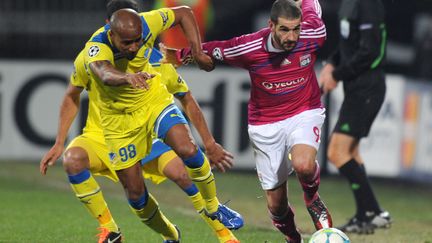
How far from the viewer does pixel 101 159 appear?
888cm

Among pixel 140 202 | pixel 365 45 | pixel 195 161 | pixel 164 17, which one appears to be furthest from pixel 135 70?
pixel 365 45

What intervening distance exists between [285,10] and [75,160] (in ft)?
6.90

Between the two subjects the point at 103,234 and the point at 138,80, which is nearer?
the point at 138,80

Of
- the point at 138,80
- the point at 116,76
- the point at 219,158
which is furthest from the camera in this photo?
the point at 219,158

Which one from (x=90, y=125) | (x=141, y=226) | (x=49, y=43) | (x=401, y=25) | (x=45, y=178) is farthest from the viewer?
(x=401, y=25)

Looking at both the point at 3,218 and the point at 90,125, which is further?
the point at 3,218

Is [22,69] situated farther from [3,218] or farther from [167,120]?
[167,120]

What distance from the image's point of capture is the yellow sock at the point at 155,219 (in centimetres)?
830

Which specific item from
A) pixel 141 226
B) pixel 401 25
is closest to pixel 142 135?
pixel 141 226

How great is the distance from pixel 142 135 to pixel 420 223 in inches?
174

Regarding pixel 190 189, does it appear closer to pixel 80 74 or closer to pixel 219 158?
pixel 219 158

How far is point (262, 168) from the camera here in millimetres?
8562

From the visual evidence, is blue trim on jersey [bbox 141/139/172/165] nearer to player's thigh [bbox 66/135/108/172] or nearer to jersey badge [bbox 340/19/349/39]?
player's thigh [bbox 66/135/108/172]

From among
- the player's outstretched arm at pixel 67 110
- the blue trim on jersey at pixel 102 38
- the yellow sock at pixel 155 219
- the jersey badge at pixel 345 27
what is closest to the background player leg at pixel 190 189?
the yellow sock at pixel 155 219
